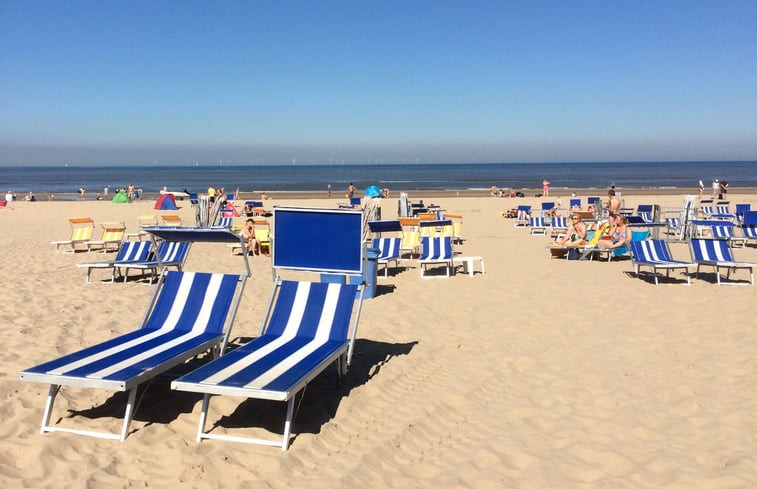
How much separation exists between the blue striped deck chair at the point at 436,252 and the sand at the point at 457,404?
164cm

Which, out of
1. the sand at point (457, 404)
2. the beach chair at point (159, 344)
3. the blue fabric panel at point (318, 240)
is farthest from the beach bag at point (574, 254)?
the beach chair at point (159, 344)

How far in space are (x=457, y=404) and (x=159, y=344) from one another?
7.12ft

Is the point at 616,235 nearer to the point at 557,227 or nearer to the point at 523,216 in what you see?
the point at 557,227

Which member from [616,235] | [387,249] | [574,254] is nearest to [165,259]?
[387,249]

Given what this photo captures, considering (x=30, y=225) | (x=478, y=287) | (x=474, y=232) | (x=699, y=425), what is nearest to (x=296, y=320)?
(x=699, y=425)

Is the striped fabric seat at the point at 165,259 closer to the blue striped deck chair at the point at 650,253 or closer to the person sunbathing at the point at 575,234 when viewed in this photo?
the blue striped deck chair at the point at 650,253

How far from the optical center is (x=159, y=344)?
4105 mm

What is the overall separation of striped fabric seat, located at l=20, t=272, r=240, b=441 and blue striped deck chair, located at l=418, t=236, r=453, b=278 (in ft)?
16.7

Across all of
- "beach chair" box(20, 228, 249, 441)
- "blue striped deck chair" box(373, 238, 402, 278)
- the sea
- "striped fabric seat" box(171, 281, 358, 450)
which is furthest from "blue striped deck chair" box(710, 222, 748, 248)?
the sea

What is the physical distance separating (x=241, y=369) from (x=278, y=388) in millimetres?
470

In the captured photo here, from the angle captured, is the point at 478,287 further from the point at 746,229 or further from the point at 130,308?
the point at 746,229

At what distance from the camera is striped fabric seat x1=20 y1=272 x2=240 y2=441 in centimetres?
335

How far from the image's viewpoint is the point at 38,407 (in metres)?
3.72

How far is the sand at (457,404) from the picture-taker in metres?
3.11
